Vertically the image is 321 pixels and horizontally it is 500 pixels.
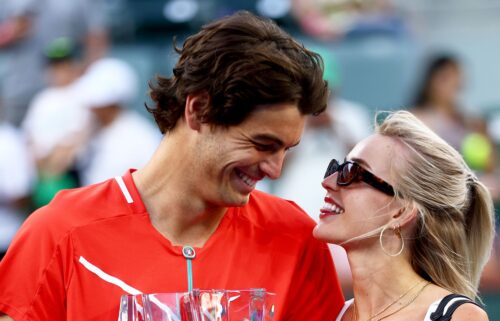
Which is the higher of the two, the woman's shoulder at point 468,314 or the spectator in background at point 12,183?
the spectator in background at point 12,183

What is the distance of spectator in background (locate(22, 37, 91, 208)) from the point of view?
6.51 m

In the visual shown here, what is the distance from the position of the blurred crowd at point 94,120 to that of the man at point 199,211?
2.35 meters

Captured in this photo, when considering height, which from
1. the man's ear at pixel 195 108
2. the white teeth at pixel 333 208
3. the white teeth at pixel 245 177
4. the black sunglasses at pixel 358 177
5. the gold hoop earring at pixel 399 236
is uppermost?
the man's ear at pixel 195 108

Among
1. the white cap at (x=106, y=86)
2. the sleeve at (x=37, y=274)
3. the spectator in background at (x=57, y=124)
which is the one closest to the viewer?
the sleeve at (x=37, y=274)

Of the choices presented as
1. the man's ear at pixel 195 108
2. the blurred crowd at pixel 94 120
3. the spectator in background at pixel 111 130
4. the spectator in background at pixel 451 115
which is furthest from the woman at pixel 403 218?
the spectator in background at pixel 451 115

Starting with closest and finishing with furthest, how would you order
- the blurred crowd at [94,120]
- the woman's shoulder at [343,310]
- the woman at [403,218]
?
the woman at [403,218]
the woman's shoulder at [343,310]
the blurred crowd at [94,120]

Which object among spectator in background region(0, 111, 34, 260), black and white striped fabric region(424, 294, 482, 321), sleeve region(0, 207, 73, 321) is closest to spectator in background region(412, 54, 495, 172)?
spectator in background region(0, 111, 34, 260)

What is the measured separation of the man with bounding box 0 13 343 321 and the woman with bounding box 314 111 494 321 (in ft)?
0.58

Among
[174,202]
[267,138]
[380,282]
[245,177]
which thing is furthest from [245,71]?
[380,282]

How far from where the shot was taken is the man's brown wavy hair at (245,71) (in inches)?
126

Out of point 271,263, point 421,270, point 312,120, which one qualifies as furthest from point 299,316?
point 312,120

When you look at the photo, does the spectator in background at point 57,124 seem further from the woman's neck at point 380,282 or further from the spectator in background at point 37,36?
the woman's neck at point 380,282

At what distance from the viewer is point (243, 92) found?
321 centimetres

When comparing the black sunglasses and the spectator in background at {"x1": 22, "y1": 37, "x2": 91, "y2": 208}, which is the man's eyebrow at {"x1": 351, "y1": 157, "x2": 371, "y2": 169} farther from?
the spectator in background at {"x1": 22, "y1": 37, "x2": 91, "y2": 208}
